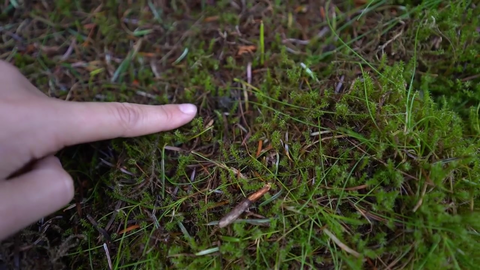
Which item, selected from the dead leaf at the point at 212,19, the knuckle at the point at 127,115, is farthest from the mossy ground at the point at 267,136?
the knuckle at the point at 127,115

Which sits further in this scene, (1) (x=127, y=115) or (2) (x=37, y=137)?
(1) (x=127, y=115)

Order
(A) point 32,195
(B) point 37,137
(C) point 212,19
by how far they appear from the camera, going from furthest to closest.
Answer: (C) point 212,19, (B) point 37,137, (A) point 32,195

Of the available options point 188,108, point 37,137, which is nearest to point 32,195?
point 37,137

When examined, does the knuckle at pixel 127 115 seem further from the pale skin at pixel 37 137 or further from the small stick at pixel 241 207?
the small stick at pixel 241 207

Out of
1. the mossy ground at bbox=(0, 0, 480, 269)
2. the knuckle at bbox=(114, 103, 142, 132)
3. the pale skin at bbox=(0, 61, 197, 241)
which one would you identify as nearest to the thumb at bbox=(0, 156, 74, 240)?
the pale skin at bbox=(0, 61, 197, 241)

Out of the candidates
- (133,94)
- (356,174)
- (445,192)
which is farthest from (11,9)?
(445,192)

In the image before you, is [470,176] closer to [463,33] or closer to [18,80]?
[463,33]

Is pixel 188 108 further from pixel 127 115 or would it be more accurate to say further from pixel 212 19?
pixel 212 19
